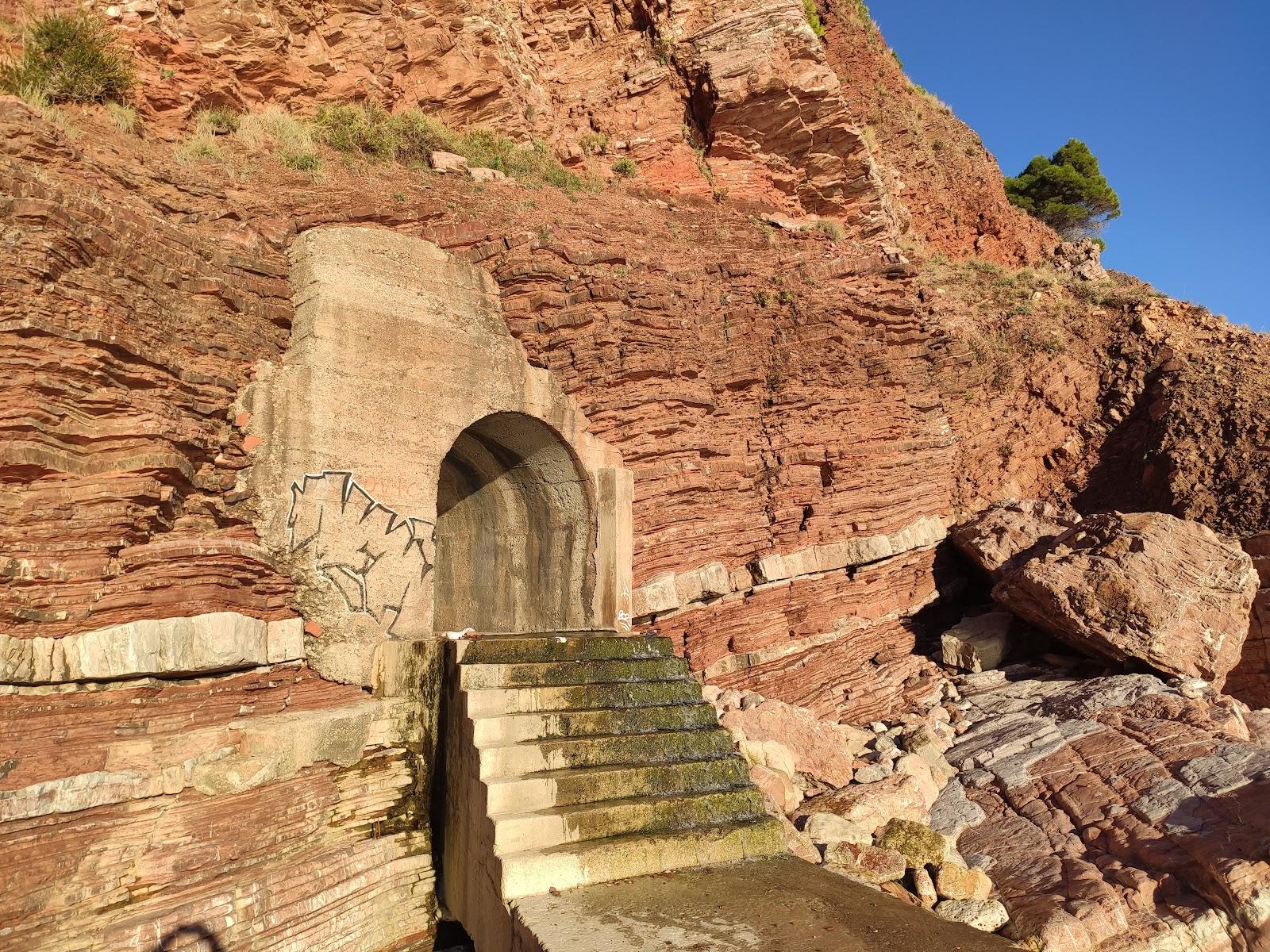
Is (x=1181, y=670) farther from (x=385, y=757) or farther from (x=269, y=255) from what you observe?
(x=269, y=255)

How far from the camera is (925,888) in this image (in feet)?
20.0

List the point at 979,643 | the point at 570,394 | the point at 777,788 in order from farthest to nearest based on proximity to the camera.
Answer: the point at 979,643 < the point at 570,394 < the point at 777,788

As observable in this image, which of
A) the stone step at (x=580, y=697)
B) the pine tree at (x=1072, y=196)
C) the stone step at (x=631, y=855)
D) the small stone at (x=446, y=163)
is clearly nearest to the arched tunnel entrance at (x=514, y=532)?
the stone step at (x=580, y=697)

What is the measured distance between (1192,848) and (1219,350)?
11.3 metres

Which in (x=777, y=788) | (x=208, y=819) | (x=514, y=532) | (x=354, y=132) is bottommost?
(x=777, y=788)

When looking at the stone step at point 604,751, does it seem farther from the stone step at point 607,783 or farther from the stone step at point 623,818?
the stone step at point 623,818

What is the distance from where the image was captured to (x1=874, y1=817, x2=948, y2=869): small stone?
6.46 m

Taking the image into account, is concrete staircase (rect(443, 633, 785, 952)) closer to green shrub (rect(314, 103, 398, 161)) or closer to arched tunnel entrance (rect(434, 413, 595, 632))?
arched tunnel entrance (rect(434, 413, 595, 632))

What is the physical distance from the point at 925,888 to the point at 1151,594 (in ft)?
17.8

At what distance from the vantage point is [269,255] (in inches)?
308

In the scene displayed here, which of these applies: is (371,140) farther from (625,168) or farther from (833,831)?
(833,831)

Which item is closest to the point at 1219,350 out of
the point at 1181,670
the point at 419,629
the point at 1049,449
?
the point at 1049,449

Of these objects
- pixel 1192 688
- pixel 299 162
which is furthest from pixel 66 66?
pixel 1192 688

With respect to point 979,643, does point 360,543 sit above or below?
above
